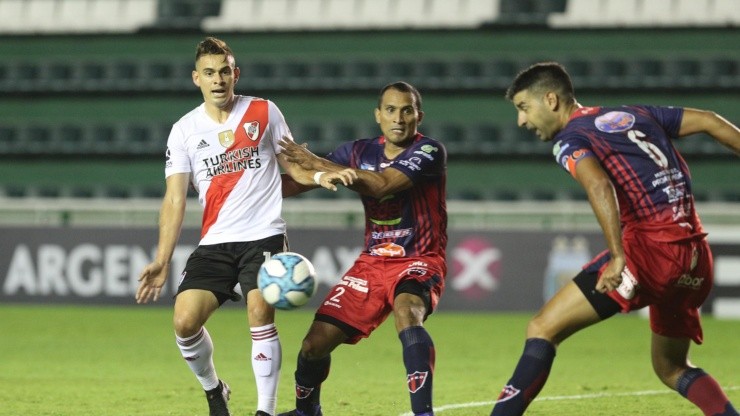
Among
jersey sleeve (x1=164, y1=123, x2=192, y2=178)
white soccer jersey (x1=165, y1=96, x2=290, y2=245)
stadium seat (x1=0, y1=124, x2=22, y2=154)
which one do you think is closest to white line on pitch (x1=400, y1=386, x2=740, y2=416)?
white soccer jersey (x1=165, y1=96, x2=290, y2=245)

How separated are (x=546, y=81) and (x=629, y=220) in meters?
0.77

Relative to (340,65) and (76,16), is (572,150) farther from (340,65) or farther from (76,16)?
(76,16)

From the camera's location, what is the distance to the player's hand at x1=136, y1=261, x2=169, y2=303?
6.46 m

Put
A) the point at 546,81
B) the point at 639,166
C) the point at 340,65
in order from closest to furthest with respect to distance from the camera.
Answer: the point at 639,166 → the point at 546,81 → the point at 340,65

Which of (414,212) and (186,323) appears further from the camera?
Answer: (414,212)

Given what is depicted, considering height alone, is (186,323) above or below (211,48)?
below

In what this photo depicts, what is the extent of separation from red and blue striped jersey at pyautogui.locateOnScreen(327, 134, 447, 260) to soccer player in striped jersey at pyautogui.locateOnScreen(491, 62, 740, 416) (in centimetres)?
104

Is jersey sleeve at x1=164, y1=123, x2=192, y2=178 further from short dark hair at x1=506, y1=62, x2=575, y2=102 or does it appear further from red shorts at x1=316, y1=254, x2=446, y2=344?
short dark hair at x1=506, y1=62, x2=575, y2=102

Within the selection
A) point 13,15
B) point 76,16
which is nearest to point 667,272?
point 76,16

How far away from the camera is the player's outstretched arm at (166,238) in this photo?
6.48 m

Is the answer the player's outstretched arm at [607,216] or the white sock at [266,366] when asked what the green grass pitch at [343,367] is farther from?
the player's outstretched arm at [607,216]

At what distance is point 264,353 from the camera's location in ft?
20.9

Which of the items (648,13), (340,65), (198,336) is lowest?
(340,65)

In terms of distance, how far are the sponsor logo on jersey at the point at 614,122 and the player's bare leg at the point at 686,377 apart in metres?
1.07
